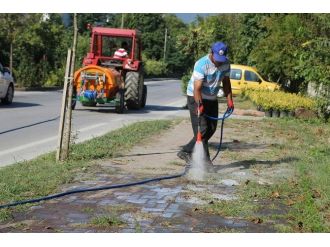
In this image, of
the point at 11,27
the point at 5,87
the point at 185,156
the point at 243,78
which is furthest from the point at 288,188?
the point at 11,27

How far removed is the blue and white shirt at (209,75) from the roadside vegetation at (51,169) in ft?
6.19

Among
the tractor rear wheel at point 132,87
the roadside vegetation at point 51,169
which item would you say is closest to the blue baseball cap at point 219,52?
the roadside vegetation at point 51,169

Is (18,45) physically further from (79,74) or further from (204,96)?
(204,96)

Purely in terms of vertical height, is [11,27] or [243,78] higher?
[11,27]

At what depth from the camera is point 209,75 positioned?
776cm

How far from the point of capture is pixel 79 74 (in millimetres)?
17031

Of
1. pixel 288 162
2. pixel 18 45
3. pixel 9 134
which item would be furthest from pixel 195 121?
pixel 18 45

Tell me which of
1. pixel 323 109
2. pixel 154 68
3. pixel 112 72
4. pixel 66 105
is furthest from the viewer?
pixel 154 68

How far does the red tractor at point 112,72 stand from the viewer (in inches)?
669

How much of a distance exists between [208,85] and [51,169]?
2.38 meters

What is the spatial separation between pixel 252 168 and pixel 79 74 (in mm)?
9777

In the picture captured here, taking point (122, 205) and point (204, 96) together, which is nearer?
point (122, 205)

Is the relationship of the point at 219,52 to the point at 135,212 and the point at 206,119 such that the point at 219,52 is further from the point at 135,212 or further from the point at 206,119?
the point at 135,212

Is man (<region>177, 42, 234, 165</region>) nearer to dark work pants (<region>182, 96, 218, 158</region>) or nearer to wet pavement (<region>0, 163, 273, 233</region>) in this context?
dark work pants (<region>182, 96, 218, 158</region>)
